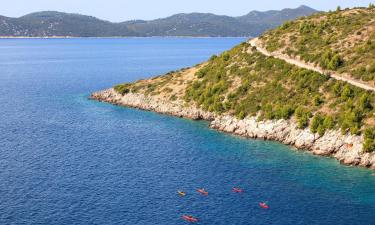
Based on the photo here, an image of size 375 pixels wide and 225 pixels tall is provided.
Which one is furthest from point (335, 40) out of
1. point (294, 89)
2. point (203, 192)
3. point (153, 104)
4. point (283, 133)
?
point (203, 192)

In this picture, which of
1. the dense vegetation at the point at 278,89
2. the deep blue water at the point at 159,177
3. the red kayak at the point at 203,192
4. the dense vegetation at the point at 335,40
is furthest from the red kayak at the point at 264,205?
the dense vegetation at the point at 335,40

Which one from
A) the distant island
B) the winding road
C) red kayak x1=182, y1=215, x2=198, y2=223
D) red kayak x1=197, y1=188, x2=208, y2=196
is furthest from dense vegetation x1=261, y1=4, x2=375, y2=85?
red kayak x1=182, y1=215, x2=198, y2=223

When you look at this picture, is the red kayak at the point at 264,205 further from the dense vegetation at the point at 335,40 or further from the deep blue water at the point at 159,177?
the dense vegetation at the point at 335,40

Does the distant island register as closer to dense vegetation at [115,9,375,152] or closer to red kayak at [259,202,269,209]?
dense vegetation at [115,9,375,152]

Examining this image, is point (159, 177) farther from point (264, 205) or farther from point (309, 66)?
point (309, 66)

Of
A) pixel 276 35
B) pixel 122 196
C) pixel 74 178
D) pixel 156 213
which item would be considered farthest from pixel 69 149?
pixel 276 35

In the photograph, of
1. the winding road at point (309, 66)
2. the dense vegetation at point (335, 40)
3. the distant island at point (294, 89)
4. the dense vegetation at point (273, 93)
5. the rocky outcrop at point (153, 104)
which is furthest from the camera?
the rocky outcrop at point (153, 104)
